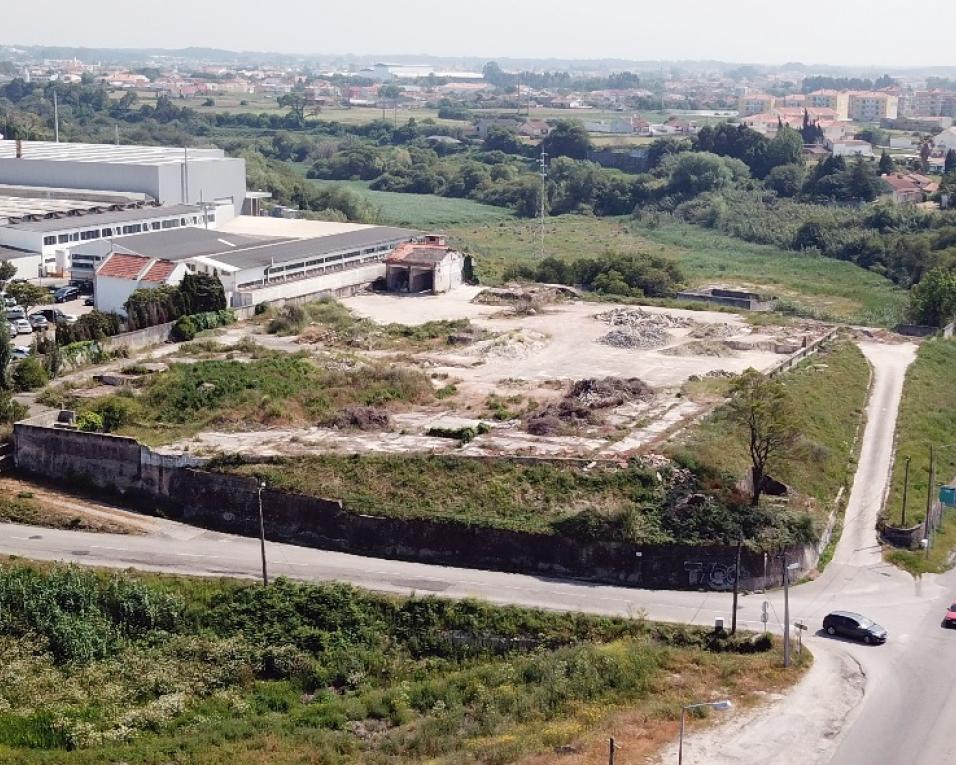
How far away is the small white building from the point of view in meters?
40.4

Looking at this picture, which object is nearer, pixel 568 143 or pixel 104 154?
pixel 104 154

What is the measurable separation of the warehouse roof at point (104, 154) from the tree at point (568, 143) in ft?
136

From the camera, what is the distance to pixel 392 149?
105m

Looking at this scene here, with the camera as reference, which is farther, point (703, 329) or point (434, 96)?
point (434, 96)

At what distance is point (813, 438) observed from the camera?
3036 cm

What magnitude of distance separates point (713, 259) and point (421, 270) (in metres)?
21.3

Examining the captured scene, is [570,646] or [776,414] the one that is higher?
[776,414]

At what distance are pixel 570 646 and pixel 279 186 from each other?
5608 cm

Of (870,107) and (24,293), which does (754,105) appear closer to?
(870,107)

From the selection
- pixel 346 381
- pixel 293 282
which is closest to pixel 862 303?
pixel 293 282

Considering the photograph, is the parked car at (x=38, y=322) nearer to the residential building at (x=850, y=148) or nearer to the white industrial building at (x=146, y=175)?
the white industrial building at (x=146, y=175)

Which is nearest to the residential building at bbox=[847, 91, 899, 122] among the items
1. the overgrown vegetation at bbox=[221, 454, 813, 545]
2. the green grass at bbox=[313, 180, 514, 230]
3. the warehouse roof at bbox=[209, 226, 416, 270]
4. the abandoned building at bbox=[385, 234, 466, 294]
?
the green grass at bbox=[313, 180, 514, 230]

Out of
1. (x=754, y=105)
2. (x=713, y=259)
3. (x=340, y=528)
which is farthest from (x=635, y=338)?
(x=754, y=105)

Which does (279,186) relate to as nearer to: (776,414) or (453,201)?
(453,201)
